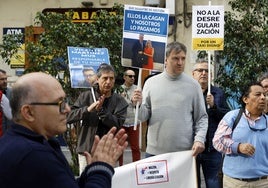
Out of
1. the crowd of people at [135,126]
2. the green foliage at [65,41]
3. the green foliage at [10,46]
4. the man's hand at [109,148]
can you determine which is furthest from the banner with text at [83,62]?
the man's hand at [109,148]

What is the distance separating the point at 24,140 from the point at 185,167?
133 inches

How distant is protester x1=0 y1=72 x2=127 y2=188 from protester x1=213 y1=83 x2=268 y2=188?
8.30ft

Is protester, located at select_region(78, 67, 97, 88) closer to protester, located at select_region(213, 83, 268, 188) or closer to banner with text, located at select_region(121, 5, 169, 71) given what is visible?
banner with text, located at select_region(121, 5, 169, 71)

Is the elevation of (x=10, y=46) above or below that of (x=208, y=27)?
below

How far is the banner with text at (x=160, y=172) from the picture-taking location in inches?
231

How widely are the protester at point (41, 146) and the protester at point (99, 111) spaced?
3.45 meters

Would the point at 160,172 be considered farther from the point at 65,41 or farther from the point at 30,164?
the point at 65,41

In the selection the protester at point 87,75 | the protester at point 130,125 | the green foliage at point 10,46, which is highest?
the green foliage at point 10,46

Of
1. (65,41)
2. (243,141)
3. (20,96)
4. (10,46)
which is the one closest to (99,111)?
(243,141)

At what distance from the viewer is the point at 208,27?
840 cm

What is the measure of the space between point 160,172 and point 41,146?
3.13 meters

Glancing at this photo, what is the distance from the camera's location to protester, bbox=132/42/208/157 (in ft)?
20.9

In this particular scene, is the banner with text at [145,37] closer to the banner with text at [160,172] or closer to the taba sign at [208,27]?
the taba sign at [208,27]

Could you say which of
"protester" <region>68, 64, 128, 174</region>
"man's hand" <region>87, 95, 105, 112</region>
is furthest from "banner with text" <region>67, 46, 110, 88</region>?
"man's hand" <region>87, 95, 105, 112</region>
